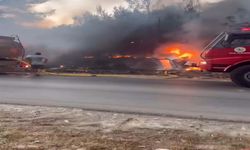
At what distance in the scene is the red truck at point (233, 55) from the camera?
12227 millimetres

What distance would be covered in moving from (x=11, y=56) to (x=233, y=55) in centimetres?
952

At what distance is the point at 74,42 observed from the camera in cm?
2931

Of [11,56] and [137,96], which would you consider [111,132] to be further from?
[11,56]

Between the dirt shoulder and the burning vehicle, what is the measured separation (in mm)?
9242

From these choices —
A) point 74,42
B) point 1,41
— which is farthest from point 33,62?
point 74,42

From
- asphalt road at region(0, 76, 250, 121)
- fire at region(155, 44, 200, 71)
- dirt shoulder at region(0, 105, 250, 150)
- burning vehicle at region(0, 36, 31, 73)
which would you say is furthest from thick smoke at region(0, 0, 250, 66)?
dirt shoulder at region(0, 105, 250, 150)

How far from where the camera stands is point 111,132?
20.1 feet

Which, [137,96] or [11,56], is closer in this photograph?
[137,96]

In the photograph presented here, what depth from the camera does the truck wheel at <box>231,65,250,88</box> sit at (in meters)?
12.3

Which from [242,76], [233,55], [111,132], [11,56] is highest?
[233,55]

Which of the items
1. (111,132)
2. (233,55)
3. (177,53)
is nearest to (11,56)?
(233,55)

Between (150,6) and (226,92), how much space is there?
18.5 meters

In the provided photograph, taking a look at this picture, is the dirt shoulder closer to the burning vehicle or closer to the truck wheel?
the truck wheel

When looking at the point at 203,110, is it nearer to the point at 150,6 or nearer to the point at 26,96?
the point at 26,96
